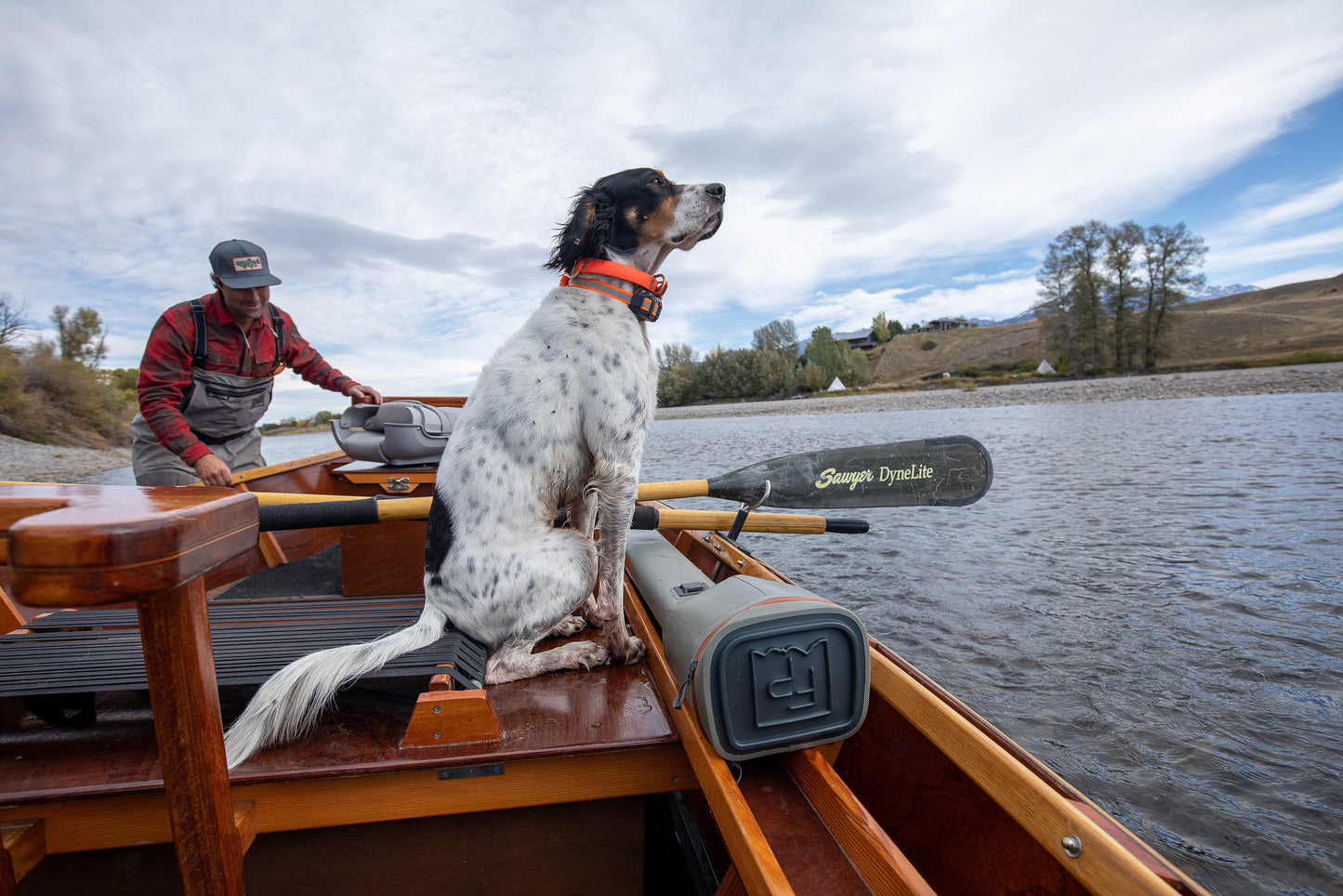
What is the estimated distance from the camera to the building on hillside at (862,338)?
115 metres

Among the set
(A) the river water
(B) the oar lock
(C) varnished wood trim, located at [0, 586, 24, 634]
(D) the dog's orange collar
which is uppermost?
(D) the dog's orange collar

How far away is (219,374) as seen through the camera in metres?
4.02

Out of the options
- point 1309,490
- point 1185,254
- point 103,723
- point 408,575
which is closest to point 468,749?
point 103,723

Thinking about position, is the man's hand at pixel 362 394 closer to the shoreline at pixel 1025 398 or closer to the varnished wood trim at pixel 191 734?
the varnished wood trim at pixel 191 734

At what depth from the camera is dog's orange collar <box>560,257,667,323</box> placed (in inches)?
108

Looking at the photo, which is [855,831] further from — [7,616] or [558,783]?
[7,616]

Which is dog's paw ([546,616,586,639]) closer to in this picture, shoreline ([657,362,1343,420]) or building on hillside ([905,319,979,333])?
shoreline ([657,362,1343,420])

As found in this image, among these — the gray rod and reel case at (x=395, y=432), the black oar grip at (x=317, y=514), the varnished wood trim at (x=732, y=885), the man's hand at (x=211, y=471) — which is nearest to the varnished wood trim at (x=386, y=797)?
the varnished wood trim at (x=732, y=885)

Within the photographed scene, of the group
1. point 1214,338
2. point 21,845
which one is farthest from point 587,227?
point 1214,338

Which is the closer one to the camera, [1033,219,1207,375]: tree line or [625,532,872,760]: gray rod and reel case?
[625,532,872,760]: gray rod and reel case

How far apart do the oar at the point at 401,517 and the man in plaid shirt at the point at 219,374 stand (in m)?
1.21

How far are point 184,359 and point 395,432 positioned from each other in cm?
126

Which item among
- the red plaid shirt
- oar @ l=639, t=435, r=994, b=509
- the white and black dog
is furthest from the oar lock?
the red plaid shirt

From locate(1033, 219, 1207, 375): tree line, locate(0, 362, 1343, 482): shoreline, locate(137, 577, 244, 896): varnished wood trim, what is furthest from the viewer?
locate(1033, 219, 1207, 375): tree line
